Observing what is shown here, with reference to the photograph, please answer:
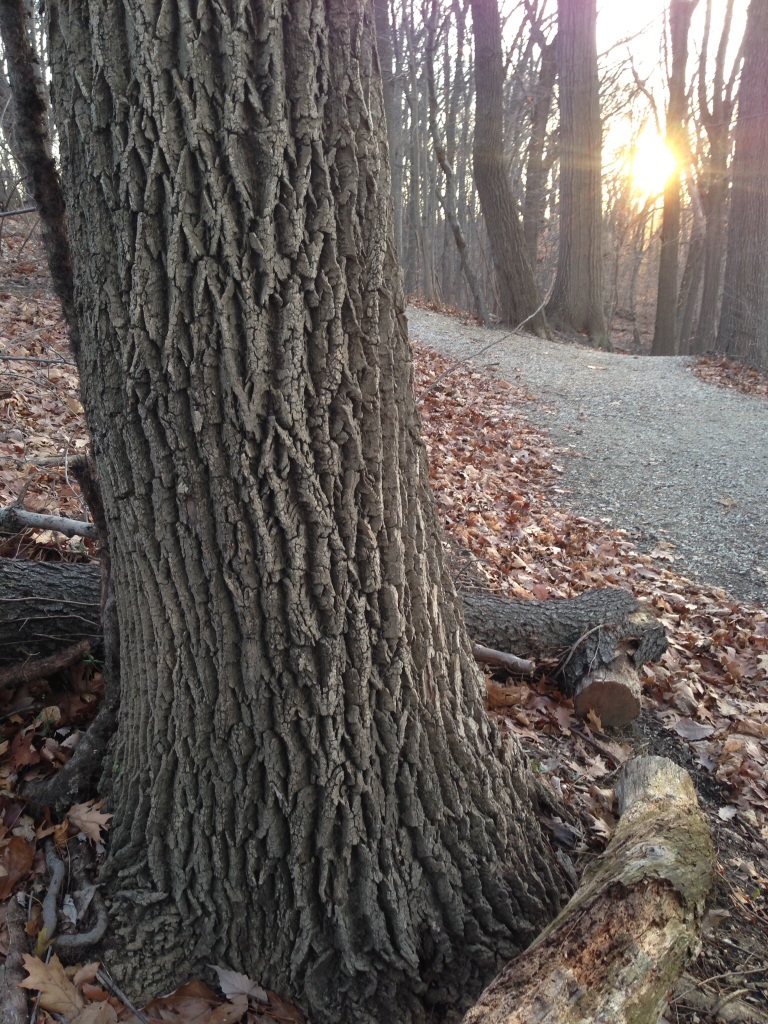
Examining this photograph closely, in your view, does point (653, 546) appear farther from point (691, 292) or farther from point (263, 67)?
point (691, 292)

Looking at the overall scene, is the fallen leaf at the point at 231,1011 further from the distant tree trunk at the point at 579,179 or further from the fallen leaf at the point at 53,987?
the distant tree trunk at the point at 579,179

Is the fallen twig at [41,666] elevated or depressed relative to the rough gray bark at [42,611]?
depressed

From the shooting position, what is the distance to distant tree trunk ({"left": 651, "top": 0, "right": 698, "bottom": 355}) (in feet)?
59.8

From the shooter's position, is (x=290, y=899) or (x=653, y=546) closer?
(x=290, y=899)

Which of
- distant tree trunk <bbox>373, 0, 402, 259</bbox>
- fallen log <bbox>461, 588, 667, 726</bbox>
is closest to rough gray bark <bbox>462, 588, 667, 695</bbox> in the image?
fallen log <bbox>461, 588, 667, 726</bbox>

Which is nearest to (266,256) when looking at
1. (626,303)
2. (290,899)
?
(290,899)

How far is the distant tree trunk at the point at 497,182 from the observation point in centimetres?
1379

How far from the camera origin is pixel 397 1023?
1.98 metres

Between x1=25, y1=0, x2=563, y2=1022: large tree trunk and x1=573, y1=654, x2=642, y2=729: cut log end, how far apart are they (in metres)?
1.37

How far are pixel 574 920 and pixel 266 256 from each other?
6.31 feet

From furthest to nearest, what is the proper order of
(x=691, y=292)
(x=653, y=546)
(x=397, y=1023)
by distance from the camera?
(x=691, y=292), (x=653, y=546), (x=397, y=1023)

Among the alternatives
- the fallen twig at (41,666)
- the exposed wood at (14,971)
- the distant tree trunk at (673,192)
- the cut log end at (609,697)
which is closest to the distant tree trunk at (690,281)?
the distant tree trunk at (673,192)

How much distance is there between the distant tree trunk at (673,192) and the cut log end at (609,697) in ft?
63.5

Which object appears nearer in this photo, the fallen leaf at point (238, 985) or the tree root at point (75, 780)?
the fallen leaf at point (238, 985)
